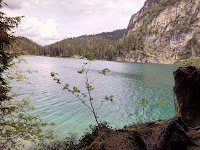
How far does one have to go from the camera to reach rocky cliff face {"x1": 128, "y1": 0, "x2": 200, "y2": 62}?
150000 millimetres

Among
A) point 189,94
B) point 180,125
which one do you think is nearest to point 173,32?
point 189,94

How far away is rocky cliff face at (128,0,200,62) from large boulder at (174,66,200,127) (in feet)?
502

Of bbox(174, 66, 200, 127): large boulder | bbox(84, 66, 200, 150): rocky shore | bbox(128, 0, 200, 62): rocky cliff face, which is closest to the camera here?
bbox(84, 66, 200, 150): rocky shore

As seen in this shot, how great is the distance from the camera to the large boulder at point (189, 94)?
24.7 ft

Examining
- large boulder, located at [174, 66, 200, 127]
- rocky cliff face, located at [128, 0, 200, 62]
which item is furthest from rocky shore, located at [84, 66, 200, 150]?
rocky cliff face, located at [128, 0, 200, 62]

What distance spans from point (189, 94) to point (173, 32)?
18624 centimetres

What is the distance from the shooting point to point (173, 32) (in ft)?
538

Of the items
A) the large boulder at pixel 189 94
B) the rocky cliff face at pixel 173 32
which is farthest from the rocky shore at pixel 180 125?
the rocky cliff face at pixel 173 32

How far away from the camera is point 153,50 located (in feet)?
539

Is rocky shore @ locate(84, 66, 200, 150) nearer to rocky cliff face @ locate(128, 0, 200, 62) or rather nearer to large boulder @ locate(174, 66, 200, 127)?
large boulder @ locate(174, 66, 200, 127)

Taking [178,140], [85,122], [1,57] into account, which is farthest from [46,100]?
[178,140]

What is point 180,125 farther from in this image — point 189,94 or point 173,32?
point 173,32

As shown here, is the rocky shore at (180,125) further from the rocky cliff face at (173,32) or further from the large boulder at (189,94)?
the rocky cliff face at (173,32)

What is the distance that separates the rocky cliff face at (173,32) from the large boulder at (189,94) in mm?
152928
